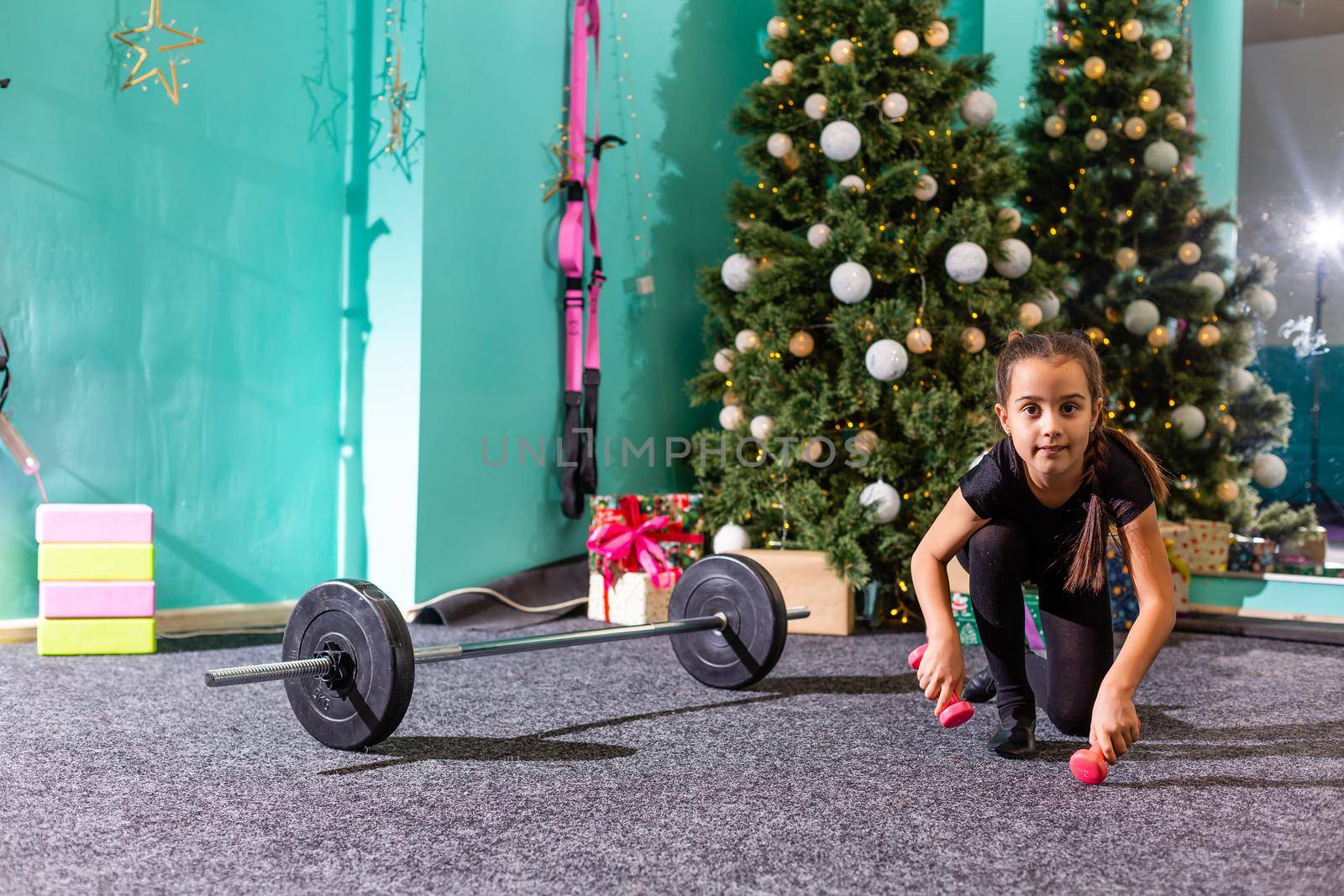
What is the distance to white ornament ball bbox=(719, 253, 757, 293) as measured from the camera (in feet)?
10.2

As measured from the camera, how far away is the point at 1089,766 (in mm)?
1343

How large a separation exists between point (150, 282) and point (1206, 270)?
283 centimetres

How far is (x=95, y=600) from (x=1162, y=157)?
300cm

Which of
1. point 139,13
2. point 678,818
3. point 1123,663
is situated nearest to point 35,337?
point 139,13

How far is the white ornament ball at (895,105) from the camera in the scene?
2920 mm

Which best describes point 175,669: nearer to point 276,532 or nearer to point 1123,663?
point 276,532

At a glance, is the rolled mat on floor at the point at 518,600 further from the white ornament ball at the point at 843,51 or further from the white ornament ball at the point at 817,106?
the white ornament ball at the point at 843,51

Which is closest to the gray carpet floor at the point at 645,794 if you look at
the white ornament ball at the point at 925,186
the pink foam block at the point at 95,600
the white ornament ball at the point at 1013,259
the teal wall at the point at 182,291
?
the pink foam block at the point at 95,600

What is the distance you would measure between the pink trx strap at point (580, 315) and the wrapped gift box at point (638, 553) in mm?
216

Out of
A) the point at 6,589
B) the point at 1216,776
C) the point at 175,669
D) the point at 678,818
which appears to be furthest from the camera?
the point at 6,589

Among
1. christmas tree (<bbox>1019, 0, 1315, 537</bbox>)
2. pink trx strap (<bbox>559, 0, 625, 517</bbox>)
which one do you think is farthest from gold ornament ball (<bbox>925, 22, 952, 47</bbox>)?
pink trx strap (<bbox>559, 0, 625, 517</bbox>)

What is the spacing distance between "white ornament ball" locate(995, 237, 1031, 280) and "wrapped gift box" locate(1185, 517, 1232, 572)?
875 mm

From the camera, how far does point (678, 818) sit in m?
Answer: 1.36

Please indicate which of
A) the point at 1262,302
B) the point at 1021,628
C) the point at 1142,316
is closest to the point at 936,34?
the point at 1142,316
